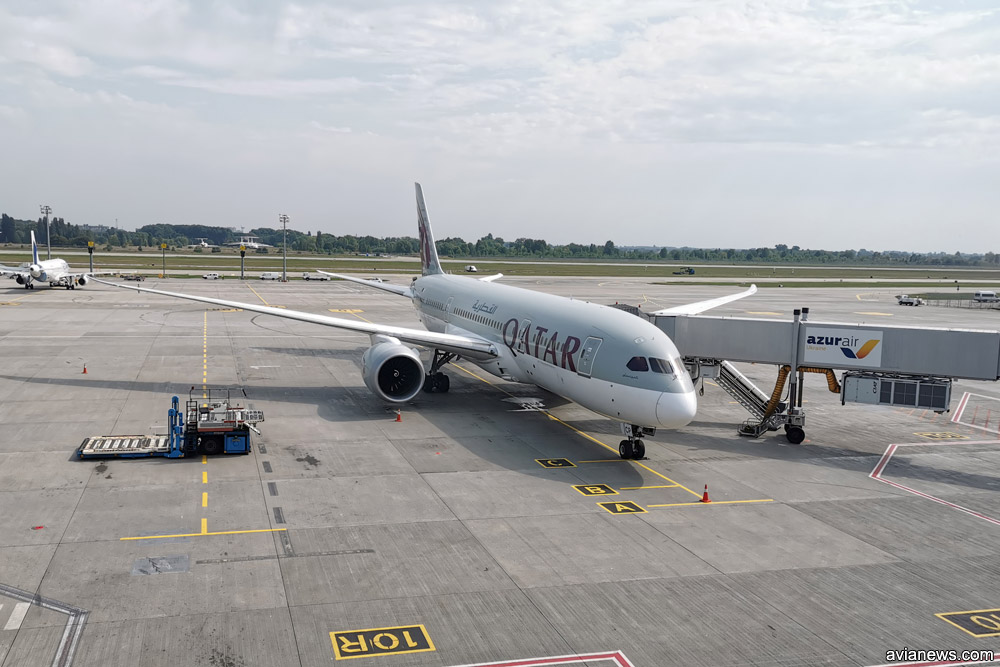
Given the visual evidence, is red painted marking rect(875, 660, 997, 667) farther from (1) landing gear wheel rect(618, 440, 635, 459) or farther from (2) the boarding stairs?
(2) the boarding stairs

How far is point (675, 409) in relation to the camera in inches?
872

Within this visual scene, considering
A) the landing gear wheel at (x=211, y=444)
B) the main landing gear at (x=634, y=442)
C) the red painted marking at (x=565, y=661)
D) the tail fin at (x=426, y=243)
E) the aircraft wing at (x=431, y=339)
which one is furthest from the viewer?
the tail fin at (x=426, y=243)

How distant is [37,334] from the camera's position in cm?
4903

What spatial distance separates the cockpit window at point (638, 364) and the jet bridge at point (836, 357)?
643 cm

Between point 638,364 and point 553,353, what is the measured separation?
4.48 meters

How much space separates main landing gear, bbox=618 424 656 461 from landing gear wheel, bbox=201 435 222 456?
12808mm

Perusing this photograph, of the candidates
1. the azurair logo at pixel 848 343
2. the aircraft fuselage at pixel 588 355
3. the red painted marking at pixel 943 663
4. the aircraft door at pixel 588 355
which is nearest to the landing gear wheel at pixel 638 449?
the aircraft fuselage at pixel 588 355

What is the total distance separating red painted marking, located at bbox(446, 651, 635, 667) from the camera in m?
12.5

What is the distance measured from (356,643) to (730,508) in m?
11.6

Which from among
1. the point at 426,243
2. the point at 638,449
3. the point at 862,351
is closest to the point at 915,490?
the point at 862,351

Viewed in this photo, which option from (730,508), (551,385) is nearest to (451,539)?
(730,508)

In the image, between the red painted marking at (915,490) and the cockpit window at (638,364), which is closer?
the red painted marking at (915,490)

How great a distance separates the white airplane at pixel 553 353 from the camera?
2294 cm

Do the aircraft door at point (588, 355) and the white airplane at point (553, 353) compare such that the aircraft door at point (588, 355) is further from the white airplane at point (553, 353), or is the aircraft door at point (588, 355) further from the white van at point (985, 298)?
the white van at point (985, 298)
